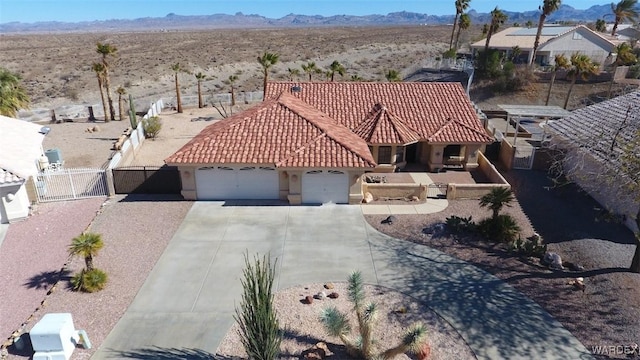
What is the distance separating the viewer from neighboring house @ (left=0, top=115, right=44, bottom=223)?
59.9 ft

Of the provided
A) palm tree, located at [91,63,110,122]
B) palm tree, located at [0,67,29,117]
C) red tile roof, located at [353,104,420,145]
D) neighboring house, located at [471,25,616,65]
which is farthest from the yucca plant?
neighboring house, located at [471,25,616,65]

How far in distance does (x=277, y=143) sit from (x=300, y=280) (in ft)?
26.9

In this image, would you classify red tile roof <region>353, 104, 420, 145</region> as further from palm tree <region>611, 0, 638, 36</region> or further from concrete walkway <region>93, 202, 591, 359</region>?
palm tree <region>611, 0, 638, 36</region>

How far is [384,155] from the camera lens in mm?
25078

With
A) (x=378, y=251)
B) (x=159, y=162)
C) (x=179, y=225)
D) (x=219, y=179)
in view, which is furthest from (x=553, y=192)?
(x=159, y=162)

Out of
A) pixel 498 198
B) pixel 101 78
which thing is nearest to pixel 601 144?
pixel 498 198

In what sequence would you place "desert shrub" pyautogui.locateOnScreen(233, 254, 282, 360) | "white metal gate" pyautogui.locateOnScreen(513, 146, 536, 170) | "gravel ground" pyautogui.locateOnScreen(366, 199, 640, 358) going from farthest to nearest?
"white metal gate" pyautogui.locateOnScreen(513, 146, 536, 170) → "gravel ground" pyautogui.locateOnScreen(366, 199, 640, 358) → "desert shrub" pyautogui.locateOnScreen(233, 254, 282, 360)

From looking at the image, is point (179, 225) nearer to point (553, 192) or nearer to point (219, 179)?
point (219, 179)

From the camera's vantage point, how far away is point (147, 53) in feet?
273

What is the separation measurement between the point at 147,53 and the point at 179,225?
244 ft

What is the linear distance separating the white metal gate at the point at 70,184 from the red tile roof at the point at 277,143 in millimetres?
4154

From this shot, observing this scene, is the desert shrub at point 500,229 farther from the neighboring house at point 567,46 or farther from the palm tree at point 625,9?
the palm tree at point 625,9

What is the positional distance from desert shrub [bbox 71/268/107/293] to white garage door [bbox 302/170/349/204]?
369 inches

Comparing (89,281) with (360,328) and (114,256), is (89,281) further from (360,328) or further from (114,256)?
(360,328)
